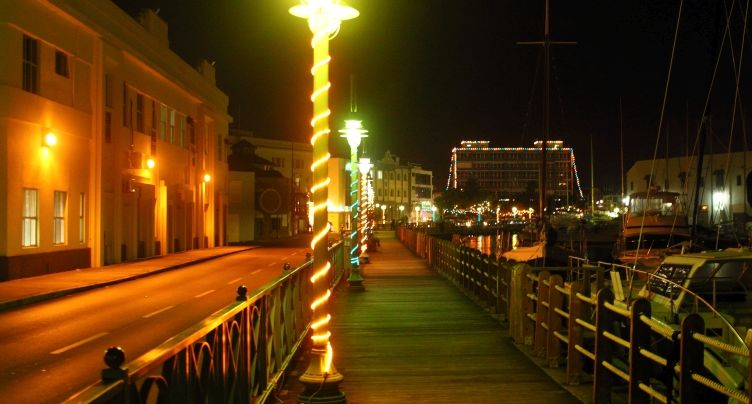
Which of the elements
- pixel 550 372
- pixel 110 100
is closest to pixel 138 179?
pixel 110 100

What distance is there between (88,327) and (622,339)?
11.7 m

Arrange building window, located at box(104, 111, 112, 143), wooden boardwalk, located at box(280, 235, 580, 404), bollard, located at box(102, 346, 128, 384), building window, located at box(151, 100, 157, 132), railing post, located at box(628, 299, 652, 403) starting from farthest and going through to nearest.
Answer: building window, located at box(151, 100, 157, 132), building window, located at box(104, 111, 112, 143), wooden boardwalk, located at box(280, 235, 580, 404), railing post, located at box(628, 299, 652, 403), bollard, located at box(102, 346, 128, 384)

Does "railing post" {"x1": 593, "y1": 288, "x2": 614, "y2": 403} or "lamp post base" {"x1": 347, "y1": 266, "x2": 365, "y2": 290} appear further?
"lamp post base" {"x1": 347, "y1": 266, "x2": 365, "y2": 290}

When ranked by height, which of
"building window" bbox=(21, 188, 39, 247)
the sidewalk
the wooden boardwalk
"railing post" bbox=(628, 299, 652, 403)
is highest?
"building window" bbox=(21, 188, 39, 247)

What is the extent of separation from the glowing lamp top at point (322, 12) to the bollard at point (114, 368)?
5.63 meters

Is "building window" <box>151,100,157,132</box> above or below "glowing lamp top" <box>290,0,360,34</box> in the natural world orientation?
above

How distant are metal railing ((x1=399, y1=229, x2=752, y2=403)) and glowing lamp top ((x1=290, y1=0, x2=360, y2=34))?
4053 millimetres

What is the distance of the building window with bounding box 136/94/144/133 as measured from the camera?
4066cm

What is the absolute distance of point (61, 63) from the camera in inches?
1205

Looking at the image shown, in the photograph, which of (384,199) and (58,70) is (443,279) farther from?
(384,199)

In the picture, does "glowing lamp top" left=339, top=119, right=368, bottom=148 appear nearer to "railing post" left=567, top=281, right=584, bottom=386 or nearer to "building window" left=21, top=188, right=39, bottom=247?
"building window" left=21, top=188, right=39, bottom=247

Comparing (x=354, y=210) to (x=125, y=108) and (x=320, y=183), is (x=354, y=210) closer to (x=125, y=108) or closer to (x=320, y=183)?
(x=125, y=108)

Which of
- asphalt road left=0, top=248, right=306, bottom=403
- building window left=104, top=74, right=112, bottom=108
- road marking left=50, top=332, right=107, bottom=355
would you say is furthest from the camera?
building window left=104, top=74, right=112, bottom=108

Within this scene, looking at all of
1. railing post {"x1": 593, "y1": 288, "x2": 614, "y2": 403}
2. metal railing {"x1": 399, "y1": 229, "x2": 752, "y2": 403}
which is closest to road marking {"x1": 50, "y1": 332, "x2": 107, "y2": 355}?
metal railing {"x1": 399, "y1": 229, "x2": 752, "y2": 403}
